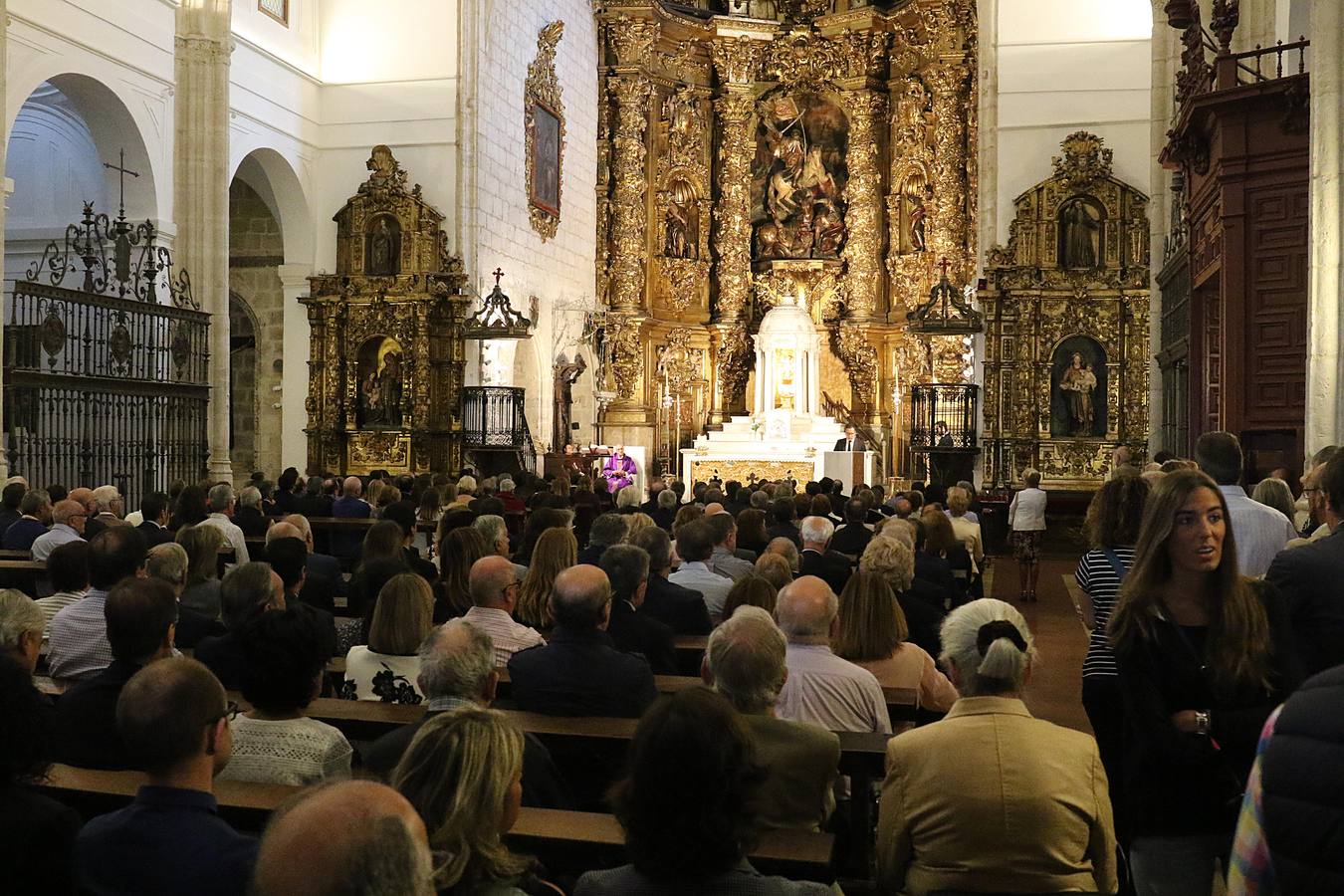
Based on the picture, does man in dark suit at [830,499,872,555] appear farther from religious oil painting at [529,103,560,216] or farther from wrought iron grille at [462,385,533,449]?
religious oil painting at [529,103,560,216]

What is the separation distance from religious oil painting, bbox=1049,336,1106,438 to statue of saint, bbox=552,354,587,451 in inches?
339

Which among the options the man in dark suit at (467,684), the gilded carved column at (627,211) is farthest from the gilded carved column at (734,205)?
the man in dark suit at (467,684)

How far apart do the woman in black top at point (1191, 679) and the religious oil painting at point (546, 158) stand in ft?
66.8

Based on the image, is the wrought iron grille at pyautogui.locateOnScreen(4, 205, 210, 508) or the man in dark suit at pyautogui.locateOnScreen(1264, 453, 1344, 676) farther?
the wrought iron grille at pyautogui.locateOnScreen(4, 205, 210, 508)

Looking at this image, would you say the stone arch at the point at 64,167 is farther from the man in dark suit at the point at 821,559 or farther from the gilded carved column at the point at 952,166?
the gilded carved column at the point at 952,166

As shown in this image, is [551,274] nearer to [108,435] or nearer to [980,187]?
[980,187]

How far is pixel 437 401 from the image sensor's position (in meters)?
20.1

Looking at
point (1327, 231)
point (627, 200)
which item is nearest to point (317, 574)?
point (1327, 231)

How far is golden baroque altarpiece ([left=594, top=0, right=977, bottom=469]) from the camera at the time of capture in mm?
26016

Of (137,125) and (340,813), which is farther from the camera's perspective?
(137,125)

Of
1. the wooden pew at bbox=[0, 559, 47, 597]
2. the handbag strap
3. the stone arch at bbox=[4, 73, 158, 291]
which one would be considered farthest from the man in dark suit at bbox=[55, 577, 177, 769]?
the stone arch at bbox=[4, 73, 158, 291]

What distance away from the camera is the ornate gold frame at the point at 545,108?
2262cm

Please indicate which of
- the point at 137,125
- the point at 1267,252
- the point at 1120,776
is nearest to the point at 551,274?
the point at 137,125

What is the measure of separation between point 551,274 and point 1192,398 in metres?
14.0
